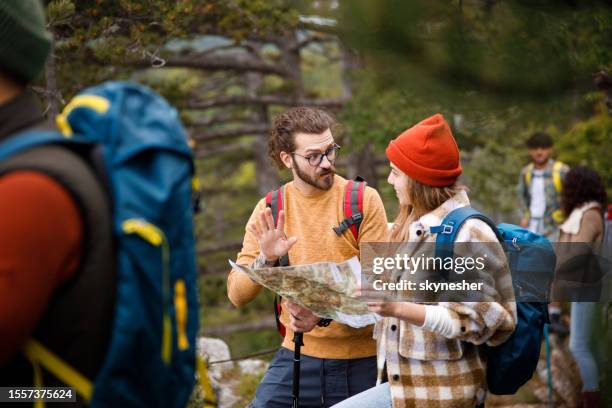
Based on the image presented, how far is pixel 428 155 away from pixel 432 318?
668mm

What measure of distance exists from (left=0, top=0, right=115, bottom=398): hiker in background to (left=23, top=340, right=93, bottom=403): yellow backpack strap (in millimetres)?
13

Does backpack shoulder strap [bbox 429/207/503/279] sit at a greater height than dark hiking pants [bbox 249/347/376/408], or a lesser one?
greater

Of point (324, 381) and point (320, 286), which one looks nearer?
point (320, 286)

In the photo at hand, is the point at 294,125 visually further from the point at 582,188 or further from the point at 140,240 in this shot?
the point at 582,188

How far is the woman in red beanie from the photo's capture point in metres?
2.77

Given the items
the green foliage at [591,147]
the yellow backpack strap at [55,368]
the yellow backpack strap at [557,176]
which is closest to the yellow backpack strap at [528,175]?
the yellow backpack strap at [557,176]

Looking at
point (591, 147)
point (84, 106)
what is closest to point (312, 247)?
point (84, 106)

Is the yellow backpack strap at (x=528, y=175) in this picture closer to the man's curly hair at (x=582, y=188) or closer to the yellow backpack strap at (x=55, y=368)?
the man's curly hair at (x=582, y=188)

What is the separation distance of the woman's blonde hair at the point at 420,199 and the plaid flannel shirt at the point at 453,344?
0.14ft

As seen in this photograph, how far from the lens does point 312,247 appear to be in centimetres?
366

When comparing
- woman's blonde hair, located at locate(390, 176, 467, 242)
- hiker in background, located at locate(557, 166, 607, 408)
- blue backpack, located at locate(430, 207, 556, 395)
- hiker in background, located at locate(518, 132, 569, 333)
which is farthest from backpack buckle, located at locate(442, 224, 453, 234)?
hiker in background, located at locate(518, 132, 569, 333)

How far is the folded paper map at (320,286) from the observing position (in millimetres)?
3018

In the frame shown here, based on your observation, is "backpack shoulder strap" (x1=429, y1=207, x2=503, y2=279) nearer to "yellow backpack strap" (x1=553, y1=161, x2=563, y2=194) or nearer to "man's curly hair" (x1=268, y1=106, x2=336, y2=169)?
"man's curly hair" (x1=268, y1=106, x2=336, y2=169)

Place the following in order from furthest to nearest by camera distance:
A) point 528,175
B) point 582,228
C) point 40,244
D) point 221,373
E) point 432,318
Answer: point 528,175 < point 221,373 < point 582,228 < point 432,318 < point 40,244
